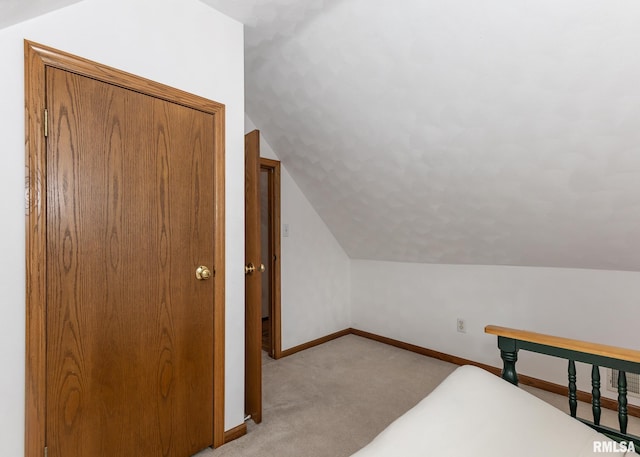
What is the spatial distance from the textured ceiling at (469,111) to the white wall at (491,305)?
0.14 metres


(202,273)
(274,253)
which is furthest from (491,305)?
(202,273)

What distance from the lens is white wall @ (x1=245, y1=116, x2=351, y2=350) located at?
3.36m

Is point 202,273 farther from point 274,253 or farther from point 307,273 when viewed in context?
point 307,273

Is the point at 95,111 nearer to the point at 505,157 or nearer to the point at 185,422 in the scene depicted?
the point at 185,422

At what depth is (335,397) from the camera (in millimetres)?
2463

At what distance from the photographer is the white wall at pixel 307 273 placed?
132 inches

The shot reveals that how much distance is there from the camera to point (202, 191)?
1837mm

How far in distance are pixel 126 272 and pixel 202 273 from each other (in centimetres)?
37

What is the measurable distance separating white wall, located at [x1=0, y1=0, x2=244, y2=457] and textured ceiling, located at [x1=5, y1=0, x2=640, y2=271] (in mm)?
106

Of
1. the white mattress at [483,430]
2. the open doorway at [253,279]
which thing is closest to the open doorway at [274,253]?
the open doorway at [253,279]

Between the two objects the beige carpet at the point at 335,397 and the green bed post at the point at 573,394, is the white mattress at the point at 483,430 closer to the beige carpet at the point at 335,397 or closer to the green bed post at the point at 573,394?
the green bed post at the point at 573,394

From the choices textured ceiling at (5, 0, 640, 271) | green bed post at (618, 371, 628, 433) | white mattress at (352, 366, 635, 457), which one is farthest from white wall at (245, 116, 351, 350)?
green bed post at (618, 371, 628, 433)

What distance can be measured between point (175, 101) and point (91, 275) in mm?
936

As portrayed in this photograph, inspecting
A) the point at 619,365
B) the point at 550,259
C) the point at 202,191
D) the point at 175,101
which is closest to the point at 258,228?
the point at 202,191
